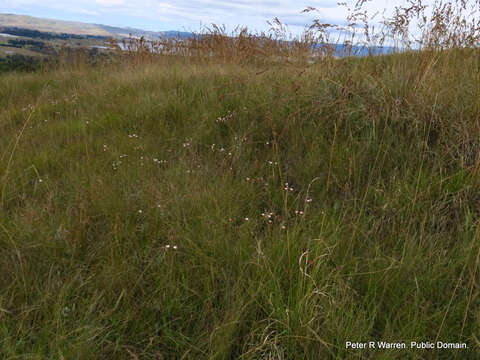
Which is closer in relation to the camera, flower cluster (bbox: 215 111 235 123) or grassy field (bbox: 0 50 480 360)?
grassy field (bbox: 0 50 480 360)

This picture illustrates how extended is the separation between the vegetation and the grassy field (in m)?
0.01

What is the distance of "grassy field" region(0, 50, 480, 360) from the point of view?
1216mm

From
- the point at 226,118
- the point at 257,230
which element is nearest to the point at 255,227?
the point at 257,230

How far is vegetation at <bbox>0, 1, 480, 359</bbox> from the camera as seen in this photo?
122 cm

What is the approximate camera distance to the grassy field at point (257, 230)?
1216 mm

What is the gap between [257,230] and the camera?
71.6 inches

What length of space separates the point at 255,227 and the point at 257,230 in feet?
0.12

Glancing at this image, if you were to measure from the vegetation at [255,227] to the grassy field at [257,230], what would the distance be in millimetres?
11

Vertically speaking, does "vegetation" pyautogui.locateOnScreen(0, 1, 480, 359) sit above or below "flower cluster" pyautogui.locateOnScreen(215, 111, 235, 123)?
below

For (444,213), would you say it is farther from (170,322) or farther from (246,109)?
(246,109)

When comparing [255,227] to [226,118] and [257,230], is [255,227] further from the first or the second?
[226,118]

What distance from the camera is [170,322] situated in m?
1.28

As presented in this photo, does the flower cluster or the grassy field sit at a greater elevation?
the flower cluster

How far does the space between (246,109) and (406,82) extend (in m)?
1.43
